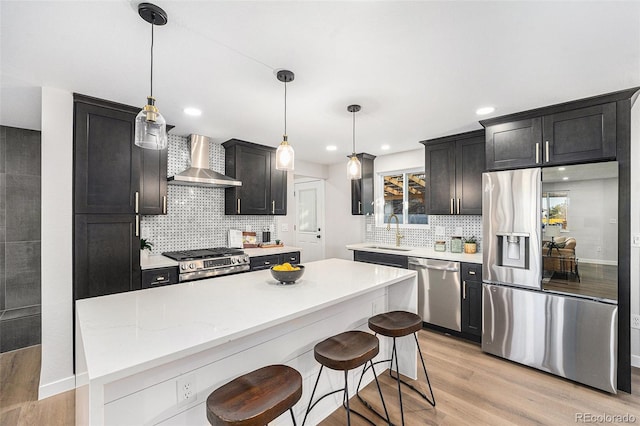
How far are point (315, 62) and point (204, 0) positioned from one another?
73 centimetres

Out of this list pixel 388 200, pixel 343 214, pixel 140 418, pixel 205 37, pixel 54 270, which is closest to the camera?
pixel 140 418

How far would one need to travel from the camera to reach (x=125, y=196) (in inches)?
105

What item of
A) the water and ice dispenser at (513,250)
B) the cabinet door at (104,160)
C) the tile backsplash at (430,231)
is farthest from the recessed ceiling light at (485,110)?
the cabinet door at (104,160)

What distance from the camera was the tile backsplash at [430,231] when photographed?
3802mm

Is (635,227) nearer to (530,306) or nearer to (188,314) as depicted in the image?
(530,306)

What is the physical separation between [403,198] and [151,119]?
3.85m

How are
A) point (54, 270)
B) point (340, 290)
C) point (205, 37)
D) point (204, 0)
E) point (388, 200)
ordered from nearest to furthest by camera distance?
point (204, 0), point (205, 37), point (340, 290), point (54, 270), point (388, 200)

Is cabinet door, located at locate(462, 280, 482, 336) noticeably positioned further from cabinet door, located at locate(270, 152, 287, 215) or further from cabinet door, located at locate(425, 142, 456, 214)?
cabinet door, located at locate(270, 152, 287, 215)

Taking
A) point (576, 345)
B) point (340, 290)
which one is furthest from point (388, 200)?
point (340, 290)

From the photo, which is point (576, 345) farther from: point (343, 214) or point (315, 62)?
point (343, 214)

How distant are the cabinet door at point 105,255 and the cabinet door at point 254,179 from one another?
1.42 meters

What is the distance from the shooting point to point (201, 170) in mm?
3461

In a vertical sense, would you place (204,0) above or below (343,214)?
above

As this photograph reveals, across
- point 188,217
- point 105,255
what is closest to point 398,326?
point 105,255
